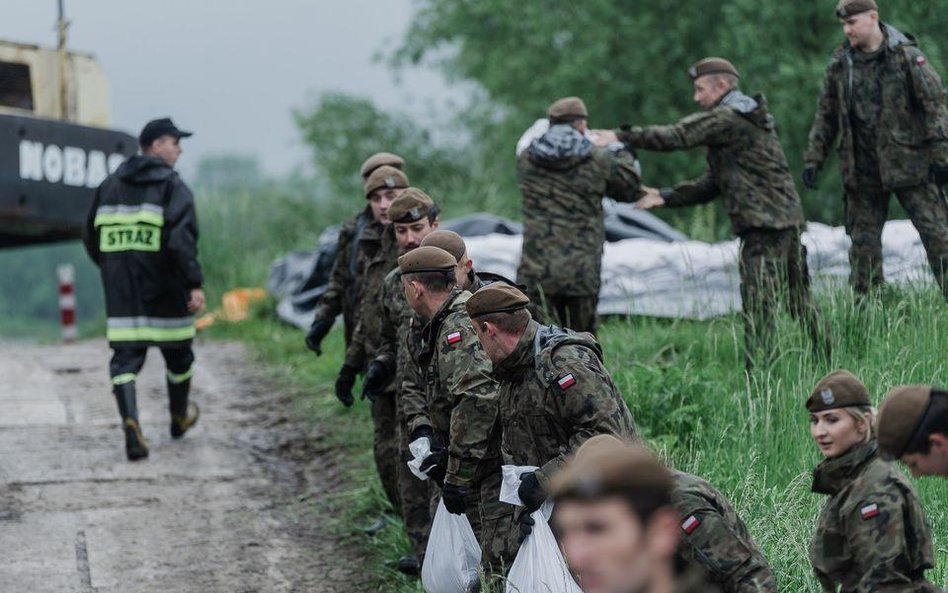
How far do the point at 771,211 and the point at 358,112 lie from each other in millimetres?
16083

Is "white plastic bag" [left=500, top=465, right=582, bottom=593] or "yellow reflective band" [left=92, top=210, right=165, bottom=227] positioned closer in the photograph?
"white plastic bag" [left=500, top=465, right=582, bottom=593]

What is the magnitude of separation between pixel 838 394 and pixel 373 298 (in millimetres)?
3475

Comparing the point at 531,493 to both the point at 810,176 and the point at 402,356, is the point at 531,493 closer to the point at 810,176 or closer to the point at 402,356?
the point at 402,356

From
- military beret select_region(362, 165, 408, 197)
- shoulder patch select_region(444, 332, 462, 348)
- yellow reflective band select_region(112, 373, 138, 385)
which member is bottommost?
yellow reflective band select_region(112, 373, 138, 385)

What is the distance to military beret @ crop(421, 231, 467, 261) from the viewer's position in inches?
218

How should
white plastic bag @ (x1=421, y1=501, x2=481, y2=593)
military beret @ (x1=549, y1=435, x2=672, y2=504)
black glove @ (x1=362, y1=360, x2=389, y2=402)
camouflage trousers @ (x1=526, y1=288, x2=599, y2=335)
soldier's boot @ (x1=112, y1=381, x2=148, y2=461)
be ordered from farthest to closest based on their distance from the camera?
soldier's boot @ (x1=112, y1=381, x2=148, y2=461) < camouflage trousers @ (x1=526, y1=288, x2=599, y2=335) < black glove @ (x1=362, y1=360, x2=389, y2=402) < white plastic bag @ (x1=421, y1=501, x2=481, y2=593) < military beret @ (x1=549, y1=435, x2=672, y2=504)

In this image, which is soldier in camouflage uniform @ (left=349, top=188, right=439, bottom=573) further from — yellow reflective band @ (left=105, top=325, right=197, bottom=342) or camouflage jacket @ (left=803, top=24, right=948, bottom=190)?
camouflage jacket @ (left=803, top=24, right=948, bottom=190)

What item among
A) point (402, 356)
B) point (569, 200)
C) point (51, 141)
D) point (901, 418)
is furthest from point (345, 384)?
point (51, 141)

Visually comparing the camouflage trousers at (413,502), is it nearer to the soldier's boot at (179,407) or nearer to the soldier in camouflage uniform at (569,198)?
the soldier in camouflage uniform at (569,198)

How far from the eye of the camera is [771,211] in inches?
306

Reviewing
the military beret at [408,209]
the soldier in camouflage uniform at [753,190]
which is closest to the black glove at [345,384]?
the military beret at [408,209]

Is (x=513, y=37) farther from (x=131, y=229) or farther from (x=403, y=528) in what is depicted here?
(x=403, y=528)

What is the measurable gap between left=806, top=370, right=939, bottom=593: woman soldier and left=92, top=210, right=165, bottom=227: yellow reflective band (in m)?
5.41

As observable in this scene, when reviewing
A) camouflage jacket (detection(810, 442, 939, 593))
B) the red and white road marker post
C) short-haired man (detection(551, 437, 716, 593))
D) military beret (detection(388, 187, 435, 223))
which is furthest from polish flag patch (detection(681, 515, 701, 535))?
the red and white road marker post
